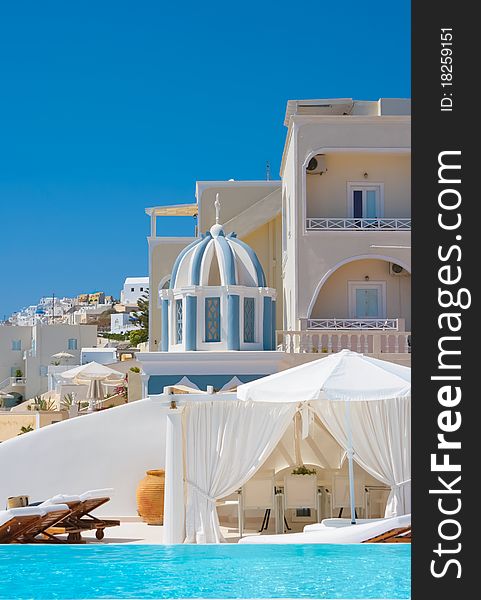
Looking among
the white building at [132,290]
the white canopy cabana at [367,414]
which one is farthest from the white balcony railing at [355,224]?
the white building at [132,290]

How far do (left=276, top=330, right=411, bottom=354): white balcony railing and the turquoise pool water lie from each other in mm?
11302

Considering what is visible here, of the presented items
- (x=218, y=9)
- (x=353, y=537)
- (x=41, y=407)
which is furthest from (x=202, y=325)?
(x=41, y=407)

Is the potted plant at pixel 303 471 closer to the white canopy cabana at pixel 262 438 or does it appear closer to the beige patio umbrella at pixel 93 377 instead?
the white canopy cabana at pixel 262 438

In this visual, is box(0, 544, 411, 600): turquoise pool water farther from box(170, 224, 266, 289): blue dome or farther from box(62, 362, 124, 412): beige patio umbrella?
box(62, 362, 124, 412): beige patio umbrella

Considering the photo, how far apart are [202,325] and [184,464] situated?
803cm

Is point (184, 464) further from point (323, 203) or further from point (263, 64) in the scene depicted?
point (323, 203)

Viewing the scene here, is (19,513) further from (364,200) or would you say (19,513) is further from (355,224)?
A: (364,200)

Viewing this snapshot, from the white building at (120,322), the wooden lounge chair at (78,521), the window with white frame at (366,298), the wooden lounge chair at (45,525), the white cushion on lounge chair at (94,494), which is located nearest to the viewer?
the wooden lounge chair at (45,525)

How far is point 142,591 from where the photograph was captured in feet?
33.4

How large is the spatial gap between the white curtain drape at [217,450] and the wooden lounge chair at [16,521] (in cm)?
216

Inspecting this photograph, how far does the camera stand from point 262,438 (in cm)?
1342

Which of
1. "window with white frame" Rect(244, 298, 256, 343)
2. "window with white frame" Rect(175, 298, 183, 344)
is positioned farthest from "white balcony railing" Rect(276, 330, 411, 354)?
"window with white frame" Rect(175, 298, 183, 344)

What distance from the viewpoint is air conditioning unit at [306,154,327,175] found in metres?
28.0

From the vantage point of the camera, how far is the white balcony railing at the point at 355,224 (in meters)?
27.2
